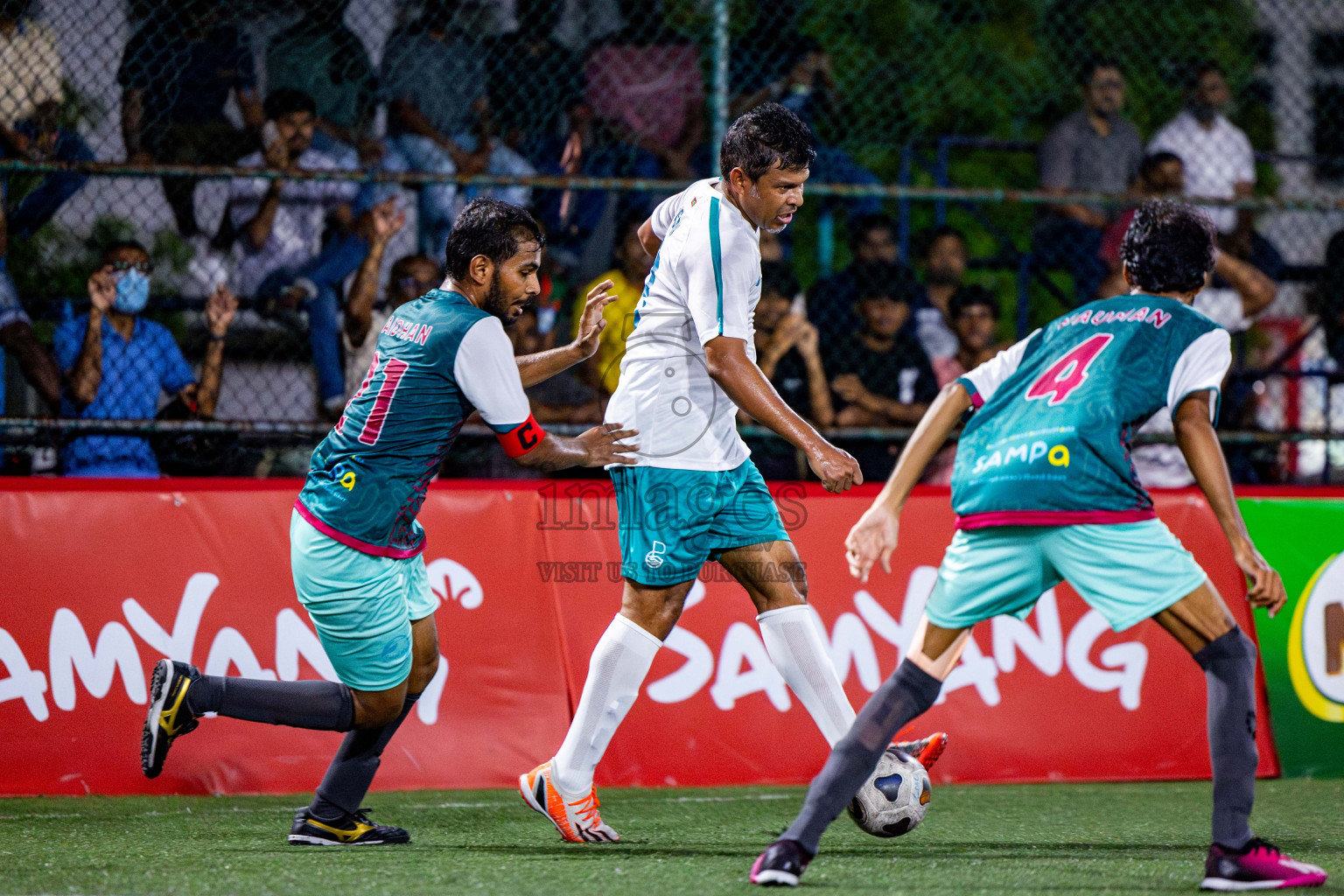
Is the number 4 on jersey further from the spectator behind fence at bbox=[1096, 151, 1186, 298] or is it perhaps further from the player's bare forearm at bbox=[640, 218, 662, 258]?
the spectator behind fence at bbox=[1096, 151, 1186, 298]

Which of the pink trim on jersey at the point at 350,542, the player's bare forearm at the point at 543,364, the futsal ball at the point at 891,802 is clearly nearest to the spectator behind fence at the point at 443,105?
the player's bare forearm at the point at 543,364

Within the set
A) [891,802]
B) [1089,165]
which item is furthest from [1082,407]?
[1089,165]

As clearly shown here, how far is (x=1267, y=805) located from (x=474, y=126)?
4931 mm

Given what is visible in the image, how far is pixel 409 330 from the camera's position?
400 centimetres

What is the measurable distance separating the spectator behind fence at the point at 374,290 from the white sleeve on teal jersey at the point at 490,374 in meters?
2.72

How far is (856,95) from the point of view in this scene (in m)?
9.90

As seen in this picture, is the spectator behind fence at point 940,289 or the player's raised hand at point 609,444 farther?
the spectator behind fence at point 940,289

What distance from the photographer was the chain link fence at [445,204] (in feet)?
20.7

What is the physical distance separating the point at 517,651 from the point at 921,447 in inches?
102

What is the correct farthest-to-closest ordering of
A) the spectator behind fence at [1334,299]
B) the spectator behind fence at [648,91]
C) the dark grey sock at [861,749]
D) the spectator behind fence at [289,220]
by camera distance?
the spectator behind fence at [648,91] < the spectator behind fence at [1334,299] < the spectator behind fence at [289,220] < the dark grey sock at [861,749]

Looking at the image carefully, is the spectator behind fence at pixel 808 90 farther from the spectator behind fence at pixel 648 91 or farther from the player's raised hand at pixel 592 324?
the player's raised hand at pixel 592 324

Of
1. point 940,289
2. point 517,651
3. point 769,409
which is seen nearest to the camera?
point 769,409

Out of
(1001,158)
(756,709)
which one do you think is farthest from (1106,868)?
(1001,158)

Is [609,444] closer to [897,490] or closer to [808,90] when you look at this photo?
[897,490]
